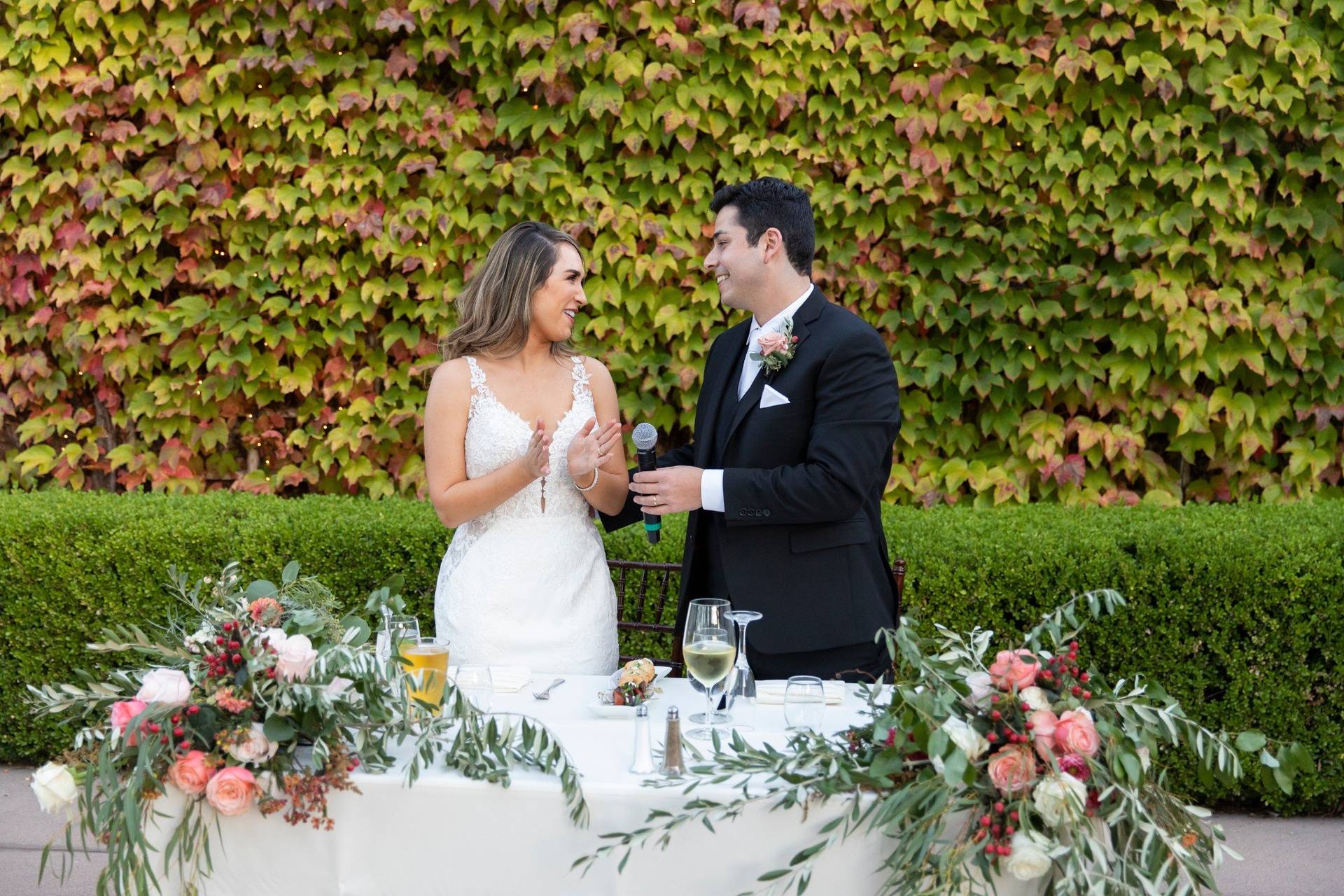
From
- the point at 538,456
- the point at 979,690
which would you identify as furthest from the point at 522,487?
the point at 979,690

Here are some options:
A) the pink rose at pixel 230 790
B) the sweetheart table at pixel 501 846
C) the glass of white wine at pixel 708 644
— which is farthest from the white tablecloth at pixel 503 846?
the glass of white wine at pixel 708 644

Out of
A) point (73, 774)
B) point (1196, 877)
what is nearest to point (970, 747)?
point (1196, 877)

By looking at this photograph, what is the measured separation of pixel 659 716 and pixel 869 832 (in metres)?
0.63

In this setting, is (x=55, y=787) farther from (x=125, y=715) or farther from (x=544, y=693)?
(x=544, y=693)

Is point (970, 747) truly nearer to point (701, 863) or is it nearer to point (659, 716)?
point (701, 863)

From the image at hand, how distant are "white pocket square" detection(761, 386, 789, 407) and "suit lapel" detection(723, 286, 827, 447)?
0.04 ft

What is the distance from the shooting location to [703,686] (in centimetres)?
218

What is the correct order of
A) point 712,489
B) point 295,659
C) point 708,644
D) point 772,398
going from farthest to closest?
point 772,398 → point 712,489 → point 708,644 → point 295,659

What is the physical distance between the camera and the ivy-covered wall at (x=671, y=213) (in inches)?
190

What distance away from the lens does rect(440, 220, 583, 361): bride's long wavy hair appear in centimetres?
322

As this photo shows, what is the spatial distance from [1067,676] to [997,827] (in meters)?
0.28

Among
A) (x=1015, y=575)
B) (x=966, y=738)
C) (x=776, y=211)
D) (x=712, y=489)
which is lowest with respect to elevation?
(x=1015, y=575)

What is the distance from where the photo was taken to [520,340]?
3.27 metres

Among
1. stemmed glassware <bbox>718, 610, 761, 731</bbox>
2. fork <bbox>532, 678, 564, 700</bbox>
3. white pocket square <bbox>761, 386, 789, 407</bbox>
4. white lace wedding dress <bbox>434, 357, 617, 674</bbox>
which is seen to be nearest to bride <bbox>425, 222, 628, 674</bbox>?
white lace wedding dress <bbox>434, 357, 617, 674</bbox>
